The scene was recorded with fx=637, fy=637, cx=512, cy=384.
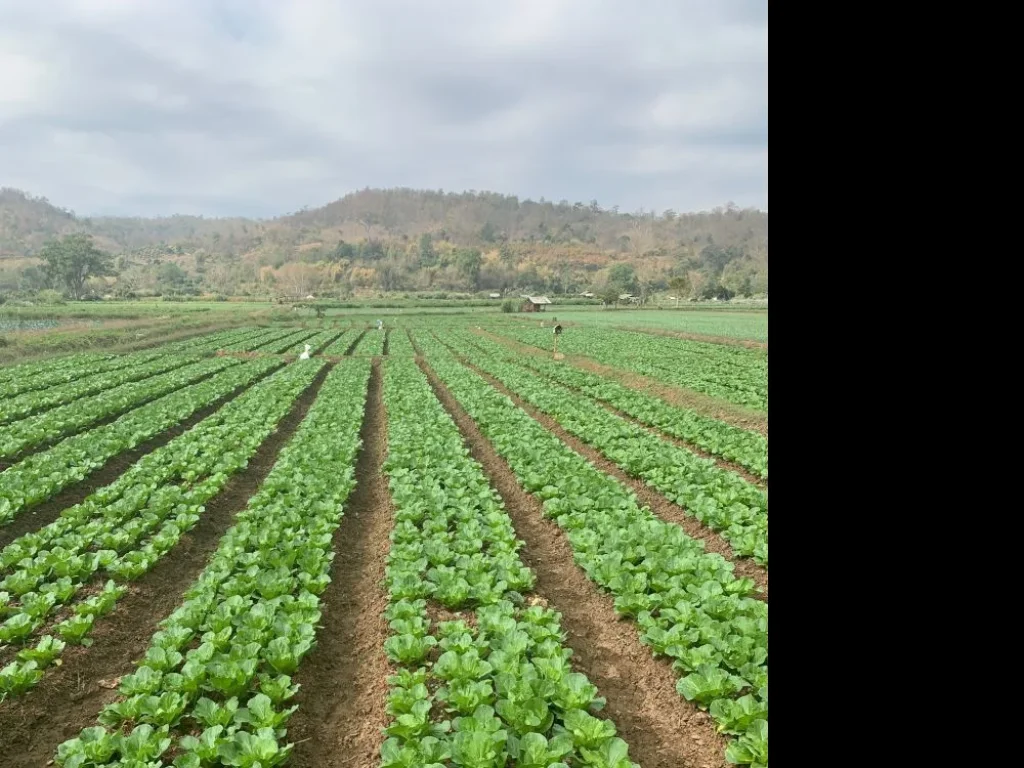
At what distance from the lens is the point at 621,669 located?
239 inches

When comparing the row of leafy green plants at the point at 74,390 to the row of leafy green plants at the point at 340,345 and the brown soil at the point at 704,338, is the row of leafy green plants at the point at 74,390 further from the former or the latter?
the brown soil at the point at 704,338

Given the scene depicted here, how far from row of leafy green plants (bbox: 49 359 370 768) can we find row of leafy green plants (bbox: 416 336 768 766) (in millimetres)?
3253

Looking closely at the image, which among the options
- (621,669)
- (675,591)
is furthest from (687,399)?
(621,669)

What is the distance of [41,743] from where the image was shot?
5.19 meters

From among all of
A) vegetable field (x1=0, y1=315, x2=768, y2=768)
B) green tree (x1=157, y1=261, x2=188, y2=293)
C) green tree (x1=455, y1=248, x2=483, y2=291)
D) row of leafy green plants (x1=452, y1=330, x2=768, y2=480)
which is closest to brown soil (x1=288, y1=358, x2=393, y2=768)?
vegetable field (x1=0, y1=315, x2=768, y2=768)

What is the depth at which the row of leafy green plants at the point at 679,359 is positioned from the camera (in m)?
22.2

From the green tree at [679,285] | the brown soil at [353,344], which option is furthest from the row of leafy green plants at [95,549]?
the green tree at [679,285]

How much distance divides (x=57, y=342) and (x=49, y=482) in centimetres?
3144

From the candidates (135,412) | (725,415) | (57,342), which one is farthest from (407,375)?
(57,342)

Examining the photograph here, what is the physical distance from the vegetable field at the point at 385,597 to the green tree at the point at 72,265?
12490 cm

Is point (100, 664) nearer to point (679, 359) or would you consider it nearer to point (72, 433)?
point (72, 433)

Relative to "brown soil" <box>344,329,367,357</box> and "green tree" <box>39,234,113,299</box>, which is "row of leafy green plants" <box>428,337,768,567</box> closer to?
"brown soil" <box>344,329,367,357</box>

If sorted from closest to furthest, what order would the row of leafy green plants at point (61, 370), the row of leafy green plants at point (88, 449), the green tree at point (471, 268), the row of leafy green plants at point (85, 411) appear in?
the row of leafy green plants at point (88, 449) → the row of leafy green plants at point (85, 411) → the row of leafy green plants at point (61, 370) → the green tree at point (471, 268)
